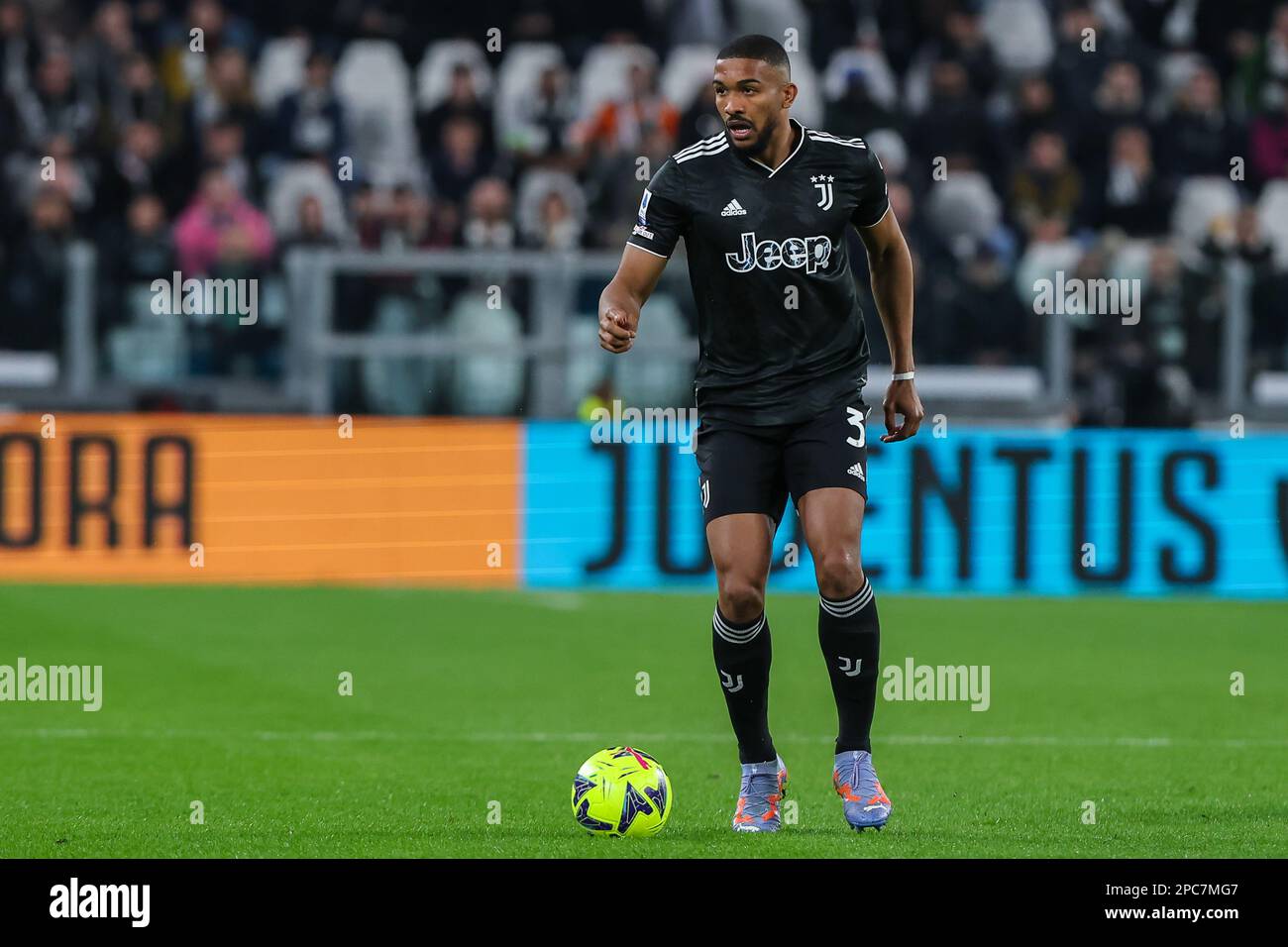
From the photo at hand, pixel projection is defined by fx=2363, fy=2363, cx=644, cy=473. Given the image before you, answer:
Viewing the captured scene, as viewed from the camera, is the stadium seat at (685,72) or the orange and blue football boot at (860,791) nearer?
the orange and blue football boot at (860,791)

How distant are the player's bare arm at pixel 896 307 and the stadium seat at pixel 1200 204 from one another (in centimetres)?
1240

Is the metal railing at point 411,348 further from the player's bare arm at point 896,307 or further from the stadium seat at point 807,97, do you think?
the player's bare arm at point 896,307

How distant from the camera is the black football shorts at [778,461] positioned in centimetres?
746

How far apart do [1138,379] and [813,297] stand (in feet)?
33.4

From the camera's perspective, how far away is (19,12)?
2106cm

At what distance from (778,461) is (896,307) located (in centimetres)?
68

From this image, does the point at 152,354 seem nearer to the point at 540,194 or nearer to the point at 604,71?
the point at 540,194

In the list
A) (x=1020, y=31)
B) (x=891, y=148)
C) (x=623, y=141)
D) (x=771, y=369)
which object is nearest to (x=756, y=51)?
(x=771, y=369)

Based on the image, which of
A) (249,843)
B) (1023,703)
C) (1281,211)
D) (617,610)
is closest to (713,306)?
(249,843)

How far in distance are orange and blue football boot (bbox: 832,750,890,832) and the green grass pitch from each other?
50mm

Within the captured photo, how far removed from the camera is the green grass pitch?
24.2 ft

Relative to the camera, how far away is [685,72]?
20.2 metres

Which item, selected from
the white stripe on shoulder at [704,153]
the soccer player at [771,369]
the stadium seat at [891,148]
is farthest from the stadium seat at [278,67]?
the soccer player at [771,369]

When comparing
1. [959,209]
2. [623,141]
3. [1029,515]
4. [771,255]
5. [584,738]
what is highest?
[623,141]
